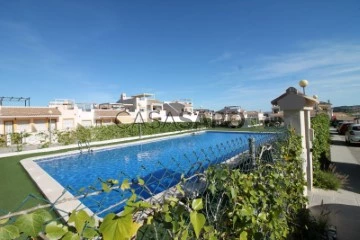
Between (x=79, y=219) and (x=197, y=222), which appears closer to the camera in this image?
(x=79, y=219)

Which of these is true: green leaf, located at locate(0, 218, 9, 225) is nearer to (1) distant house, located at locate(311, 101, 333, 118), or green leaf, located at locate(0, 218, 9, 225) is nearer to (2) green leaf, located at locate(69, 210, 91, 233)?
(2) green leaf, located at locate(69, 210, 91, 233)

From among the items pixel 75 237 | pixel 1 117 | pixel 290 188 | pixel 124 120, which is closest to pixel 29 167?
pixel 290 188

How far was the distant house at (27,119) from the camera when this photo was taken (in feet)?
100

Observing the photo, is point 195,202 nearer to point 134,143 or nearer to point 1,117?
point 134,143

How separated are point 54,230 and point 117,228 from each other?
274 mm

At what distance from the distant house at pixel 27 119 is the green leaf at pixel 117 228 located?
34.5 meters

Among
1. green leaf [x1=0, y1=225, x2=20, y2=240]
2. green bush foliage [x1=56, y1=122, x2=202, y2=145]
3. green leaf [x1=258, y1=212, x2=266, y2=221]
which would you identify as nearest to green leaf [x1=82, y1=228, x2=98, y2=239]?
green leaf [x1=0, y1=225, x2=20, y2=240]

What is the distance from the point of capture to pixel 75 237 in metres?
1.06

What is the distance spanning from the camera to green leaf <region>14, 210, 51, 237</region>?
94 cm

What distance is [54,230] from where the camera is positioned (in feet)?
3.49

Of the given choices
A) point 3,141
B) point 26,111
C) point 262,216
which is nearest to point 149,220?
point 262,216

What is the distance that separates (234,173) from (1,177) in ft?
38.0

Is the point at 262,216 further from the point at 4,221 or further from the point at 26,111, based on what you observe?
the point at 26,111

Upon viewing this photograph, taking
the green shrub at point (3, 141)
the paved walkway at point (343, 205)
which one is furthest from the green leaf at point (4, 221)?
the green shrub at point (3, 141)
